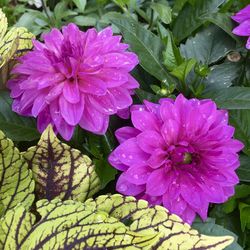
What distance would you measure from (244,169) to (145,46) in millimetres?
236

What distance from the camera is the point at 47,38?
698mm

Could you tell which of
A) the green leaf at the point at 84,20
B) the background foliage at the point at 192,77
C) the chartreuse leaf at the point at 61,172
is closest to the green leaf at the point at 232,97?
the background foliage at the point at 192,77

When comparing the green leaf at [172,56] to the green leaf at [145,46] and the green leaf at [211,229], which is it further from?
the green leaf at [211,229]

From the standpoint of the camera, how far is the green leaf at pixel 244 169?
0.73 meters

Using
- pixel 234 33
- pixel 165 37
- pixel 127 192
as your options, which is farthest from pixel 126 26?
pixel 127 192

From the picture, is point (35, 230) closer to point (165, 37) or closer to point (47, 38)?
point (47, 38)

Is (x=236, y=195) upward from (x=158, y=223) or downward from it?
downward

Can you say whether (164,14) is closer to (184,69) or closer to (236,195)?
(184,69)

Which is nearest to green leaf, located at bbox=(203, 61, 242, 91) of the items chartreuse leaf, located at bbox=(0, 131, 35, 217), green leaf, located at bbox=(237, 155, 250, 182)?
green leaf, located at bbox=(237, 155, 250, 182)

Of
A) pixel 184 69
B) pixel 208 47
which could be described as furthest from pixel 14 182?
pixel 208 47

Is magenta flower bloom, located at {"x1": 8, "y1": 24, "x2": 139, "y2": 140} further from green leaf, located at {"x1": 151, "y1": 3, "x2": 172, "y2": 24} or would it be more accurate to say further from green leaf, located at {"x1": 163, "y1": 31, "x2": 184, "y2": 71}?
green leaf, located at {"x1": 151, "y1": 3, "x2": 172, "y2": 24}

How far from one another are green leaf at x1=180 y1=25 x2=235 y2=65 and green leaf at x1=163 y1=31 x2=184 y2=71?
2.2 inches

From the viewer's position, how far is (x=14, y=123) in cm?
76

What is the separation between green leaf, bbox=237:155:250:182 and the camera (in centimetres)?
73
